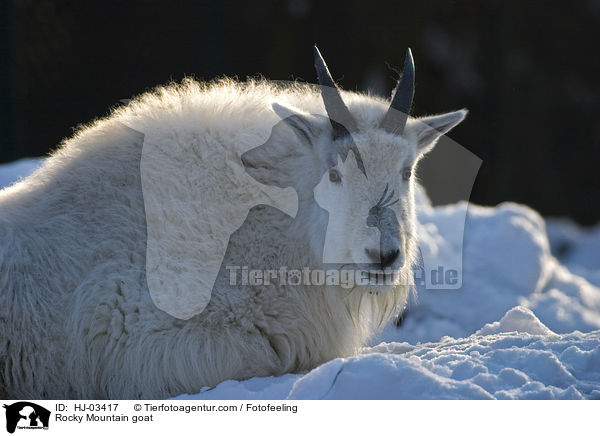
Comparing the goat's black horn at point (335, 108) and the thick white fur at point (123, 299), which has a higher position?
the goat's black horn at point (335, 108)

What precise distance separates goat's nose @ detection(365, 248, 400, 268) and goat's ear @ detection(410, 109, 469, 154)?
0.86 metres

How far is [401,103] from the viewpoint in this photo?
4.16m

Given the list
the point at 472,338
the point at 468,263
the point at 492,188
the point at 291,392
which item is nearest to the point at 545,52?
the point at 492,188

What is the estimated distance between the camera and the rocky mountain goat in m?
3.85

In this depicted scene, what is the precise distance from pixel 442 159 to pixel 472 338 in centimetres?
762

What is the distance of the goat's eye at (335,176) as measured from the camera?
13.2 feet

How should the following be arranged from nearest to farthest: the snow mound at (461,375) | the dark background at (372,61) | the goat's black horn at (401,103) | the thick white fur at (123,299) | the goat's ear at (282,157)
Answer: the snow mound at (461,375)
the thick white fur at (123,299)
the goat's black horn at (401,103)
the goat's ear at (282,157)
the dark background at (372,61)

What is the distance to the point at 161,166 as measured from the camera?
419 cm

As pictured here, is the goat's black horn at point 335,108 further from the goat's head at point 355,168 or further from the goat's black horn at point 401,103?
the goat's black horn at point 401,103

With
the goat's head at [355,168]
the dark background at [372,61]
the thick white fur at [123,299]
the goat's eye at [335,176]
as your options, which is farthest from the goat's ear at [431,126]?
the dark background at [372,61]

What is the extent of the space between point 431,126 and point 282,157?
0.85 m
